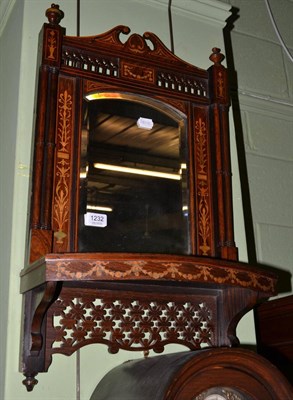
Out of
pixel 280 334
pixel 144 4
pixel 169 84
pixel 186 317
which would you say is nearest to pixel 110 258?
pixel 186 317

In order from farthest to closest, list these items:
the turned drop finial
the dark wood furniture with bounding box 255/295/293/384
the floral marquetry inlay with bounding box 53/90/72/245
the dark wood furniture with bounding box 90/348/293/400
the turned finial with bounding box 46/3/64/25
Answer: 1. the dark wood furniture with bounding box 255/295/293/384
2. the turned finial with bounding box 46/3/64/25
3. the floral marquetry inlay with bounding box 53/90/72/245
4. the turned drop finial
5. the dark wood furniture with bounding box 90/348/293/400

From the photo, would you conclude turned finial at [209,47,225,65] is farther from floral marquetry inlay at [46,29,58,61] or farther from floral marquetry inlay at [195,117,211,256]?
floral marquetry inlay at [46,29,58,61]

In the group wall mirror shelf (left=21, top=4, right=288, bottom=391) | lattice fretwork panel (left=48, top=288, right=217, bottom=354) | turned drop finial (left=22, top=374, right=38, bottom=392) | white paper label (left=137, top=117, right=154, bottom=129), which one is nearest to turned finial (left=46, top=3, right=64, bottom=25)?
wall mirror shelf (left=21, top=4, right=288, bottom=391)

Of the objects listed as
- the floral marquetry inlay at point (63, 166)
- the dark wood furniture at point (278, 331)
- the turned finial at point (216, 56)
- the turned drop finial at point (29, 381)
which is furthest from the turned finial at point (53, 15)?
the dark wood furniture at point (278, 331)

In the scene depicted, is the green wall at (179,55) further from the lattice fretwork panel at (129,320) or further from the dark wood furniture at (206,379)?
the dark wood furniture at (206,379)

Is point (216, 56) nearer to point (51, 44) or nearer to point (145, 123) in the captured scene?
point (145, 123)

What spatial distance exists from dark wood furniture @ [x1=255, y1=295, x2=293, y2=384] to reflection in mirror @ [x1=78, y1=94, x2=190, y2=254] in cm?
34

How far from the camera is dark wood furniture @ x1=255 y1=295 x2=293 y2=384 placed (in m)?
1.37

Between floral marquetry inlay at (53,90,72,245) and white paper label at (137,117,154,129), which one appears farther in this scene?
white paper label at (137,117,154,129)

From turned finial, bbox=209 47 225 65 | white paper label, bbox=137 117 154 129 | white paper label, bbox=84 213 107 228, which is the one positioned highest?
turned finial, bbox=209 47 225 65

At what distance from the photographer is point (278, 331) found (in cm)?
141

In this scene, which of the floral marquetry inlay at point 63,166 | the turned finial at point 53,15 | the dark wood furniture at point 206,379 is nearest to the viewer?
the dark wood furniture at point 206,379

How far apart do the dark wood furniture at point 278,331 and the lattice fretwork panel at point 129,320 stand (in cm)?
26

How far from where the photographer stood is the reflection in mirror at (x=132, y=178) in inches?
45.5
